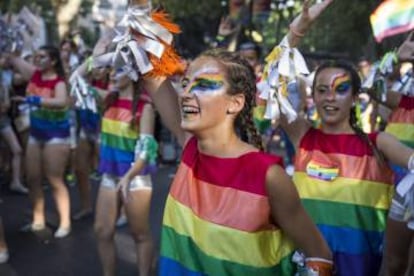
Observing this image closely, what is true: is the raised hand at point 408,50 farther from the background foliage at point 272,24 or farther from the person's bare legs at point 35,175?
the background foliage at point 272,24

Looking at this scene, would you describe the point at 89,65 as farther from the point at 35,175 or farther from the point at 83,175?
the point at 83,175

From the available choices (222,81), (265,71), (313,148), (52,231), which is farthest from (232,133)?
(52,231)

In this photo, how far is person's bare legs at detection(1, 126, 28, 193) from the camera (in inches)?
315

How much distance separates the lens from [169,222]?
2.32 meters

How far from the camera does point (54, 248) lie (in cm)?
579

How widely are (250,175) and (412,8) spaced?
73.0 inches

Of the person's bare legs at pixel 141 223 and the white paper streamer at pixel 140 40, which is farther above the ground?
the white paper streamer at pixel 140 40

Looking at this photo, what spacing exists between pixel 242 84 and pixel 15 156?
6.38m

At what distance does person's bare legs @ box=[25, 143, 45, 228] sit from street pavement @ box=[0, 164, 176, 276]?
183mm

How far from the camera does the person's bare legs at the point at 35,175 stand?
5.97 m

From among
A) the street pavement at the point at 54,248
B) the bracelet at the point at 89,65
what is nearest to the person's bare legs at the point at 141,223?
the street pavement at the point at 54,248

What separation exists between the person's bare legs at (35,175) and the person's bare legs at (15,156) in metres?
1.94

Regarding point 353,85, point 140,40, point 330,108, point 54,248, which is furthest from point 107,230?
point 140,40

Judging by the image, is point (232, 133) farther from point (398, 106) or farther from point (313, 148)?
point (398, 106)
